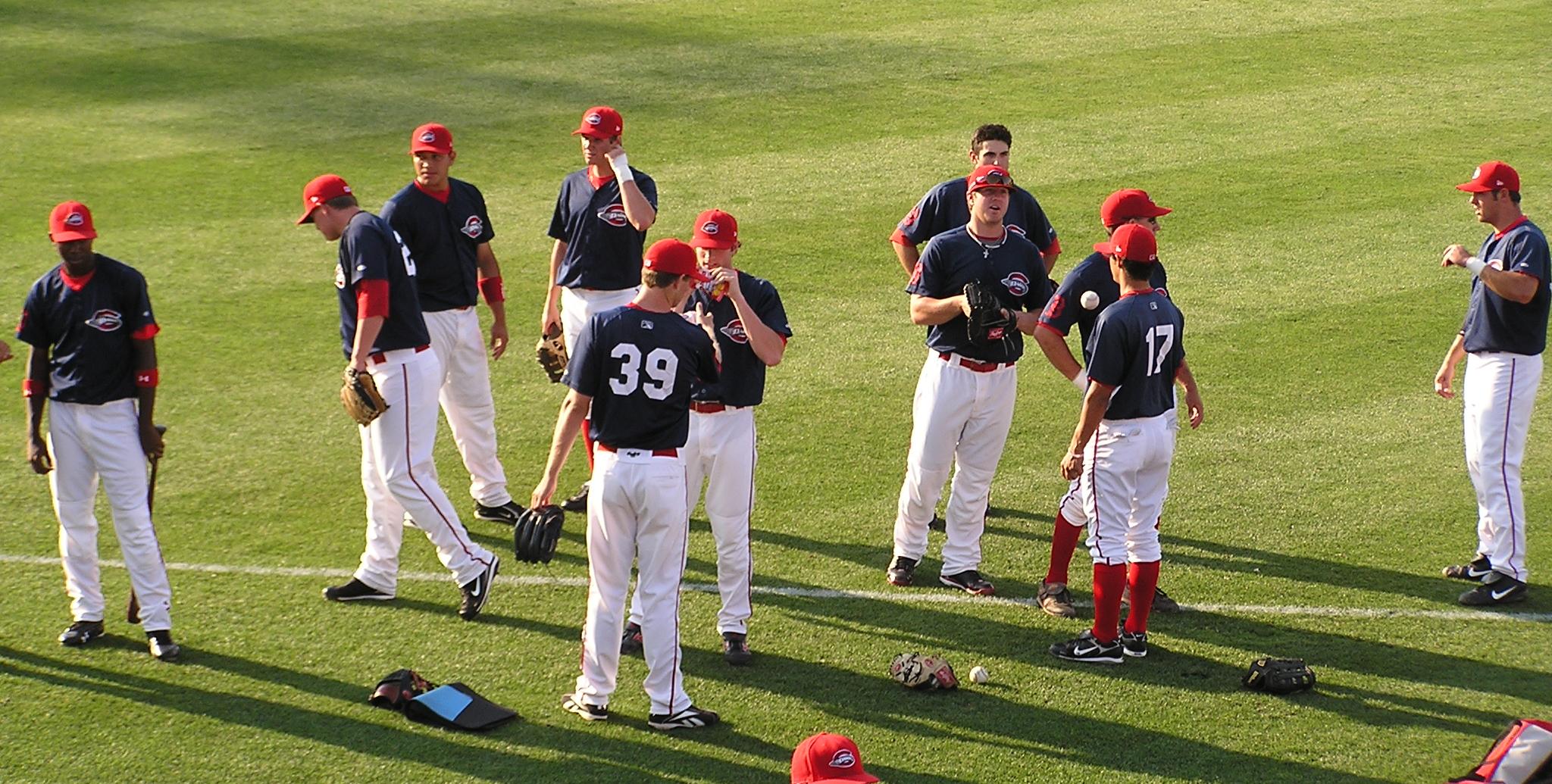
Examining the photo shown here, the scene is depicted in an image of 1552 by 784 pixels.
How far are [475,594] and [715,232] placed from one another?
1837 mm

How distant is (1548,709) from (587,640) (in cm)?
351

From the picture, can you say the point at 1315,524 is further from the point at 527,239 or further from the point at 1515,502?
the point at 527,239

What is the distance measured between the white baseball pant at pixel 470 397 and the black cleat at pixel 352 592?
1029mm

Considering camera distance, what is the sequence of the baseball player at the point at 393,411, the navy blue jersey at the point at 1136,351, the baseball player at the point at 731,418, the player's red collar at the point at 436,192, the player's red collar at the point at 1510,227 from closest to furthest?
the navy blue jersey at the point at 1136,351 → the baseball player at the point at 731,418 → the baseball player at the point at 393,411 → the player's red collar at the point at 1510,227 → the player's red collar at the point at 436,192

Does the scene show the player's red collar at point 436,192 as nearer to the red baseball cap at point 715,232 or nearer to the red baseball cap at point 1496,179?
the red baseball cap at point 715,232

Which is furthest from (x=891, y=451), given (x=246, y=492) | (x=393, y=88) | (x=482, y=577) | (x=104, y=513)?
(x=393, y=88)

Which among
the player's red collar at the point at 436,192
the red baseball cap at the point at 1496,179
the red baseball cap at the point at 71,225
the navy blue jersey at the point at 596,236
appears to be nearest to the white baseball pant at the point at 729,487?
the navy blue jersey at the point at 596,236

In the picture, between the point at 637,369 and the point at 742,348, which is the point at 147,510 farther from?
the point at 742,348

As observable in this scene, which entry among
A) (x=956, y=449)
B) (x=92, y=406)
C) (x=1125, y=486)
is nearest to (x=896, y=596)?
(x=956, y=449)

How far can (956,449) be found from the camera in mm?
6891

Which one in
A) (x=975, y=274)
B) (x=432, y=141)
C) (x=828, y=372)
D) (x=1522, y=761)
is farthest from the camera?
(x=828, y=372)

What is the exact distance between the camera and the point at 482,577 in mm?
6574

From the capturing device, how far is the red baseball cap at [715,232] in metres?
6.01

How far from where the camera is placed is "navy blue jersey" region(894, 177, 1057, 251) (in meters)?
7.30
